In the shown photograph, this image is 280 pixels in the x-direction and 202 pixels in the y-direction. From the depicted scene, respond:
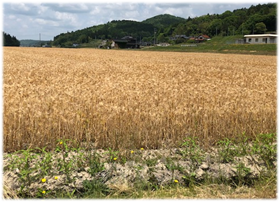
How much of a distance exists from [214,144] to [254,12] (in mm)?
124867

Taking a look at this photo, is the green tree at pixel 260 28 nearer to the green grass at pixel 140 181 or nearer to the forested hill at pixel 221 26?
the forested hill at pixel 221 26

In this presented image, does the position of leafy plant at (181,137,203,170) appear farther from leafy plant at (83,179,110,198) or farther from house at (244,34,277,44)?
house at (244,34,277,44)

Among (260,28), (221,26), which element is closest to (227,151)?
(260,28)

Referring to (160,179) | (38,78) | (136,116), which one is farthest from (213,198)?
(38,78)

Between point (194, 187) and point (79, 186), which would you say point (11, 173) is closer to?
point (79, 186)

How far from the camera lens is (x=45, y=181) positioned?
4496 millimetres

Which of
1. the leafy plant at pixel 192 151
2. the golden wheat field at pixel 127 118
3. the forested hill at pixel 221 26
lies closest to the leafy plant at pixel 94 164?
the golden wheat field at pixel 127 118

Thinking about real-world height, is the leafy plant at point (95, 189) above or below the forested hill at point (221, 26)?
below

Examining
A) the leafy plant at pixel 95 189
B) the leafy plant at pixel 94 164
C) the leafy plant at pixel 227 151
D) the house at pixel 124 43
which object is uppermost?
the house at pixel 124 43

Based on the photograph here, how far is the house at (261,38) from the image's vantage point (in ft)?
281

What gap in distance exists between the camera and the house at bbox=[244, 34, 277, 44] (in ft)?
281

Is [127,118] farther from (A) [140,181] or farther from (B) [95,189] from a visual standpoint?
(B) [95,189]

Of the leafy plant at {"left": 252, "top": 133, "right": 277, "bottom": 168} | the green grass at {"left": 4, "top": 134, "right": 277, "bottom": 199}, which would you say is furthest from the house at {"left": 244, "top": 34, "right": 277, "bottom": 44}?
the green grass at {"left": 4, "top": 134, "right": 277, "bottom": 199}

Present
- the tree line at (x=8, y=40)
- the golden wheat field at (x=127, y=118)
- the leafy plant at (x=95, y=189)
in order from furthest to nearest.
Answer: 1. the tree line at (x=8, y=40)
2. the golden wheat field at (x=127, y=118)
3. the leafy plant at (x=95, y=189)
